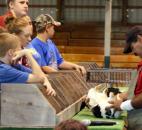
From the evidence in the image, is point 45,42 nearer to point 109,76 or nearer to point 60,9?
point 109,76

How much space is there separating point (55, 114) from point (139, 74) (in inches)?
23.9

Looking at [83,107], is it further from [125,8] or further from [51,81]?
[125,8]

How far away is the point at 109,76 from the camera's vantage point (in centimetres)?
723

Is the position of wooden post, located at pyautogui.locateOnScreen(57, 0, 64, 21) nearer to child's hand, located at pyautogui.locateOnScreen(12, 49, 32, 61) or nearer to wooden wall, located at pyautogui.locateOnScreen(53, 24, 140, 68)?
wooden wall, located at pyautogui.locateOnScreen(53, 24, 140, 68)

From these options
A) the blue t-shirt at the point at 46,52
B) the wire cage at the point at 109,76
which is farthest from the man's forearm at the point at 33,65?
the wire cage at the point at 109,76

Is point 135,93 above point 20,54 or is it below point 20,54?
below

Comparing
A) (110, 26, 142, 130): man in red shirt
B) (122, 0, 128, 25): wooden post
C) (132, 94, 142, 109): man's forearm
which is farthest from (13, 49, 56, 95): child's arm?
(122, 0, 128, 25): wooden post

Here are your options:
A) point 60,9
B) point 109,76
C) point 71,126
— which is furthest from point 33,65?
point 60,9

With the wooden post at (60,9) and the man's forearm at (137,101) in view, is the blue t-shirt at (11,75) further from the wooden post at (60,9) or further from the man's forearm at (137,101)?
the wooden post at (60,9)

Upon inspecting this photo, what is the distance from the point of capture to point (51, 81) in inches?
171

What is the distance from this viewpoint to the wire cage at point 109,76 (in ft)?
21.4

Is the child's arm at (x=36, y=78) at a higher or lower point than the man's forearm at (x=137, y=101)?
higher

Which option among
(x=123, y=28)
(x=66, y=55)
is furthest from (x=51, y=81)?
(x=123, y=28)

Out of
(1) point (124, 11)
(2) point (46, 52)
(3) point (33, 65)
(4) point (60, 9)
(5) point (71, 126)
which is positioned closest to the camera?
(5) point (71, 126)
